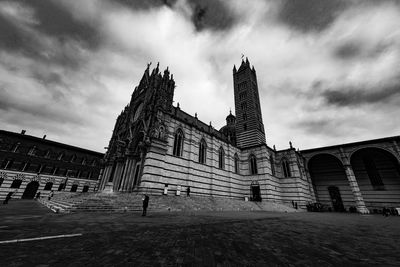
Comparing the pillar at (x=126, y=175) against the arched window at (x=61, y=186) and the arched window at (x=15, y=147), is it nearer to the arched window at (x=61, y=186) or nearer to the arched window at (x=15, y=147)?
the arched window at (x=61, y=186)

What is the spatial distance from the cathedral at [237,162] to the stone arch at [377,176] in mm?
106

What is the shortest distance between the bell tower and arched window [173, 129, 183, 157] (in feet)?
47.2

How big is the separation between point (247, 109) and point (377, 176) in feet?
80.1

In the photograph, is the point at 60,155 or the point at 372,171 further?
the point at 60,155

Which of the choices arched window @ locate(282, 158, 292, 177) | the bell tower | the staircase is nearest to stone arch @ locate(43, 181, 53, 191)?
the staircase

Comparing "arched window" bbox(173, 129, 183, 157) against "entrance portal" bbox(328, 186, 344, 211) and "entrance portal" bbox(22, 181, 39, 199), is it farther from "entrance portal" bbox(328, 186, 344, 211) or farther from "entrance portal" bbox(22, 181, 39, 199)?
"entrance portal" bbox(328, 186, 344, 211)

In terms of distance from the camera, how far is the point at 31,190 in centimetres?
2677

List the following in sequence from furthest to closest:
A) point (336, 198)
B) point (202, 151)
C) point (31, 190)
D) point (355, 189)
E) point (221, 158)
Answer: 1. point (336, 198)
2. point (31, 190)
3. point (221, 158)
4. point (355, 189)
5. point (202, 151)

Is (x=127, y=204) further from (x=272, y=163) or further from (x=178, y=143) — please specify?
(x=272, y=163)

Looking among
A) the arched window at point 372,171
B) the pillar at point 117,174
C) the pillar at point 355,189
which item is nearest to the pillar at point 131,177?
the pillar at point 117,174

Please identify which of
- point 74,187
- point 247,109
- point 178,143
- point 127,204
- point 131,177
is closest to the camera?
point 127,204

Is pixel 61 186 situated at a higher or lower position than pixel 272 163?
lower

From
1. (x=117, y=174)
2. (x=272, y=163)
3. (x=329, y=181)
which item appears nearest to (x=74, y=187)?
(x=117, y=174)

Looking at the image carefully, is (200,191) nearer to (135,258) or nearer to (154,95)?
(154,95)
